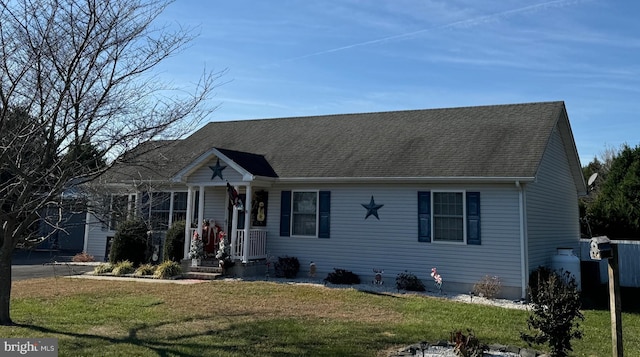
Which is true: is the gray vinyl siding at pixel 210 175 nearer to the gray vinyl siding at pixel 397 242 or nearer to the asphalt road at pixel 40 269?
the gray vinyl siding at pixel 397 242

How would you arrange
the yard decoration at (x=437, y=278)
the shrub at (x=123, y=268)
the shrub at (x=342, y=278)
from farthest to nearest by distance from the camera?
the shrub at (x=123, y=268) → the shrub at (x=342, y=278) → the yard decoration at (x=437, y=278)

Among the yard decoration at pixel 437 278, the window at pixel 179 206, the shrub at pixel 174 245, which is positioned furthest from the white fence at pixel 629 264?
the window at pixel 179 206

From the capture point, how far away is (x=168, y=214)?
57.0ft

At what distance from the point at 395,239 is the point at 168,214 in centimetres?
883

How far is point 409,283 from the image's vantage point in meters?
12.8

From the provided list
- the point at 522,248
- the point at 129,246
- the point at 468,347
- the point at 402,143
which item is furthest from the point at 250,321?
the point at 129,246

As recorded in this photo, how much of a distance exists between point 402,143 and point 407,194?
242 cm

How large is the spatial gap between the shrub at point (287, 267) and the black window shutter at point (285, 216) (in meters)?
0.88

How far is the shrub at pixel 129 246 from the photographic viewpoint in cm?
1593

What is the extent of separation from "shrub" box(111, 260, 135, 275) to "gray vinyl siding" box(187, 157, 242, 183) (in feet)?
11.2

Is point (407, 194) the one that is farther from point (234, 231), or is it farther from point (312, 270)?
point (234, 231)

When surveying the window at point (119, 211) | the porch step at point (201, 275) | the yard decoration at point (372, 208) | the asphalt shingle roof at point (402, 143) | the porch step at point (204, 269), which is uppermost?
the asphalt shingle roof at point (402, 143)

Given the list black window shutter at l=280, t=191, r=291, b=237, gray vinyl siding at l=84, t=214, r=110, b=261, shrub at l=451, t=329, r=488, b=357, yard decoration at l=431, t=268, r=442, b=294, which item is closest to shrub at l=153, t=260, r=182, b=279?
black window shutter at l=280, t=191, r=291, b=237

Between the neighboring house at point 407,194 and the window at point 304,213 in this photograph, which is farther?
the window at point 304,213
